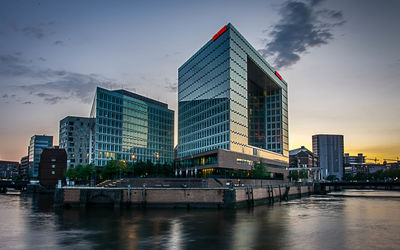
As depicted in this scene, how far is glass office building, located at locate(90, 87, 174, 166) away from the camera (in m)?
162

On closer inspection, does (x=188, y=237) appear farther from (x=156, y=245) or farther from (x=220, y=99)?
(x=220, y=99)

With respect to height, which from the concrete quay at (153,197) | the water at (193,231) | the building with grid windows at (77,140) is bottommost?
the water at (193,231)

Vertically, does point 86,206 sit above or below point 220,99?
below

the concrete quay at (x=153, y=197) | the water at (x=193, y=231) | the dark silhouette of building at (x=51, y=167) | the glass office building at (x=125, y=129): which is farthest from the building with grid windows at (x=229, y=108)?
the dark silhouette of building at (x=51, y=167)

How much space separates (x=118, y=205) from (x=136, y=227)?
2402 centimetres

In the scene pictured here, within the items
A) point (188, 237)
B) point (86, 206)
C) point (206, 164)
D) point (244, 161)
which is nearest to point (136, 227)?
point (188, 237)

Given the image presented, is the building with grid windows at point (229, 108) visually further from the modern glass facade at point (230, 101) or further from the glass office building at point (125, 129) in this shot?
the glass office building at point (125, 129)

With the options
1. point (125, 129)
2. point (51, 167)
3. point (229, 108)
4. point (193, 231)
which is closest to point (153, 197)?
point (193, 231)

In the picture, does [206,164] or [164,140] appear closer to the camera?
[206,164]

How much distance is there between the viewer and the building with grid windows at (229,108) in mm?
123250

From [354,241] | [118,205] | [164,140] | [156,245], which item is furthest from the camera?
[164,140]

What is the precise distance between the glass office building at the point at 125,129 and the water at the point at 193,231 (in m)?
97.2

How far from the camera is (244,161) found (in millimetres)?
130125

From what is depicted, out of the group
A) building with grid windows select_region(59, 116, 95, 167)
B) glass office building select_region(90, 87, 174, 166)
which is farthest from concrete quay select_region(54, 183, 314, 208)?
building with grid windows select_region(59, 116, 95, 167)
